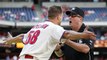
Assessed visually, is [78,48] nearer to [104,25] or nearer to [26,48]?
[26,48]

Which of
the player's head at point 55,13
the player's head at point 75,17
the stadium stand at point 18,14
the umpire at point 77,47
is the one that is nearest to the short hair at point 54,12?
the player's head at point 55,13

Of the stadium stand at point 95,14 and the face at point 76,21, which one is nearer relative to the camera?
the face at point 76,21

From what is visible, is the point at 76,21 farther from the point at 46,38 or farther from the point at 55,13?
the point at 46,38

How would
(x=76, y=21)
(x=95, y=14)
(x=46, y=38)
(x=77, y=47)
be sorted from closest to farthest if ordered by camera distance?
1. (x=46, y=38)
2. (x=77, y=47)
3. (x=76, y=21)
4. (x=95, y=14)

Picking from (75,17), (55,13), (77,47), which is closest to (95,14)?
(75,17)

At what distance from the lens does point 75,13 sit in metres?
6.06

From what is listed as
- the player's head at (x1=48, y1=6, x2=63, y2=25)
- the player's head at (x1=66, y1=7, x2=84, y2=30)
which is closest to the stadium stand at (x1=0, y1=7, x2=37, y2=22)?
the player's head at (x1=66, y1=7, x2=84, y2=30)

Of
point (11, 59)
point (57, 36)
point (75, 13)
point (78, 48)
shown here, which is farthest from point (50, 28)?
point (11, 59)

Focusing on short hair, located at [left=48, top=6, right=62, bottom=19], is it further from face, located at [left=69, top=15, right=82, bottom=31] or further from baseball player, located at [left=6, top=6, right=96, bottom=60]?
face, located at [left=69, top=15, right=82, bottom=31]

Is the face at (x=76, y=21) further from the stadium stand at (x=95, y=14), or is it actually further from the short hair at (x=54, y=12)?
the stadium stand at (x=95, y=14)

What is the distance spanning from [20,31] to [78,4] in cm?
514

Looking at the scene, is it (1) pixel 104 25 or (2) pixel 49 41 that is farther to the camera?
(1) pixel 104 25

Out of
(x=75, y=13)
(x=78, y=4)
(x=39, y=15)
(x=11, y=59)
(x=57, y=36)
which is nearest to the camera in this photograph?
(x=57, y=36)

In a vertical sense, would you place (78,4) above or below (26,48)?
below
